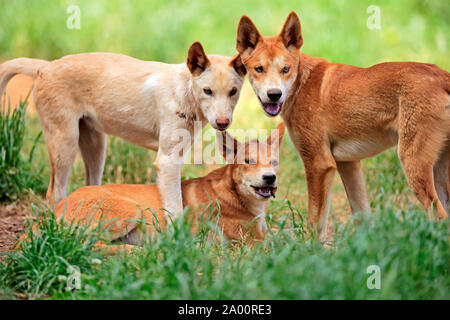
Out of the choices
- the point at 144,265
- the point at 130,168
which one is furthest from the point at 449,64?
the point at 144,265

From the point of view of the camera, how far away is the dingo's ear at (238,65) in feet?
16.8

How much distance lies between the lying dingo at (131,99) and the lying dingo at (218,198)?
0.25 meters

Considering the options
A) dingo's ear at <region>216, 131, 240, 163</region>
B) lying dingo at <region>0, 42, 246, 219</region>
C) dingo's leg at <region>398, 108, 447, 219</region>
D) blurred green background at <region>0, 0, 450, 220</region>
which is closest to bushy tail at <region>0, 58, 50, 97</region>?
lying dingo at <region>0, 42, 246, 219</region>


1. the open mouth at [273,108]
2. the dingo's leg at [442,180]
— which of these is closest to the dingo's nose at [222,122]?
the open mouth at [273,108]

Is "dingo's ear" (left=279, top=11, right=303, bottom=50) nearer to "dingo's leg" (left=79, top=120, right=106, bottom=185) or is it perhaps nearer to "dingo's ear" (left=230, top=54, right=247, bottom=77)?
"dingo's ear" (left=230, top=54, right=247, bottom=77)

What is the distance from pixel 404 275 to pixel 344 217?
117 inches

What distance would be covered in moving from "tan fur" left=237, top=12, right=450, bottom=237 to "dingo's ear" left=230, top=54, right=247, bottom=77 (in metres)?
0.07

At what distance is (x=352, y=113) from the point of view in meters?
4.87

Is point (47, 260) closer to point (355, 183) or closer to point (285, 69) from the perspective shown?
point (285, 69)

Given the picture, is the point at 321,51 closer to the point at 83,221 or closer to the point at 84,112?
the point at 84,112

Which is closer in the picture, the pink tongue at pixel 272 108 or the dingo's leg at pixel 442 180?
the dingo's leg at pixel 442 180

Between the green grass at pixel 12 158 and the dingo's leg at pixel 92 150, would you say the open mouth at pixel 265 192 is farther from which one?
the green grass at pixel 12 158
